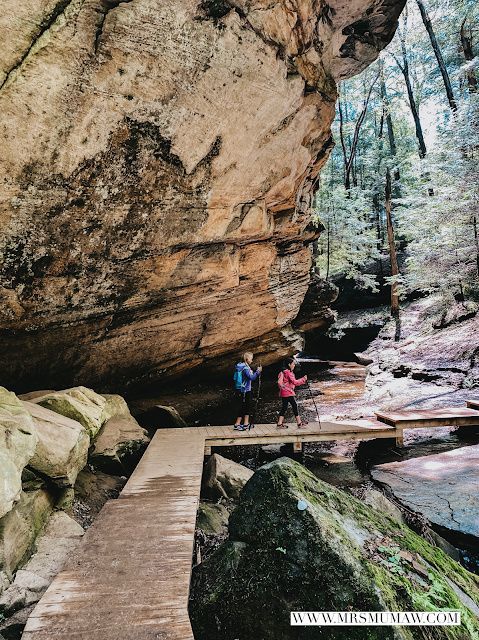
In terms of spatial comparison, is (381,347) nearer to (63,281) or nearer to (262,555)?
(63,281)

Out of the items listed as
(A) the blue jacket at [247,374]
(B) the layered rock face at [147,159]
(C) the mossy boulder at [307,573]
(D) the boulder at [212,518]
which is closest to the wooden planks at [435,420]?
(A) the blue jacket at [247,374]

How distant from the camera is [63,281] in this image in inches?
336

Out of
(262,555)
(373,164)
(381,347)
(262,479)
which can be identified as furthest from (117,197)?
(373,164)

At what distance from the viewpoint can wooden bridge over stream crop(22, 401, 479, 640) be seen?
10.2ft

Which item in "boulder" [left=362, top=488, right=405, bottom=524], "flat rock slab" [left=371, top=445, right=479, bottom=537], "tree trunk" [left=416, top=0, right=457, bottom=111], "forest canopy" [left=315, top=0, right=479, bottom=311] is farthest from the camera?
"tree trunk" [left=416, top=0, right=457, bottom=111]

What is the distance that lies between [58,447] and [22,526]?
1398 mm

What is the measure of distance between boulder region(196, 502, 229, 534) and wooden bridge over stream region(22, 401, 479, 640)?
556 mm

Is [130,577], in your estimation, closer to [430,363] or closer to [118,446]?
[118,446]

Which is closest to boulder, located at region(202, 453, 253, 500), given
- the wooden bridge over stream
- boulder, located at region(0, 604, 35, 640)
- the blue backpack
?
the wooden bridge over stream

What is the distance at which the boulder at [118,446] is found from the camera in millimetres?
7957

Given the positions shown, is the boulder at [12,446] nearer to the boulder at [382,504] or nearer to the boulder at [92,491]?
the boulder at [92,491]

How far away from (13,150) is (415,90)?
37810 millimetres

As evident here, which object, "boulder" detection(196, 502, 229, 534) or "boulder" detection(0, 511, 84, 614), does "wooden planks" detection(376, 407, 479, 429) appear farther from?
"boulder" detection(0, 511, 84, 614)

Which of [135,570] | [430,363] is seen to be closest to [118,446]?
[135,570]
